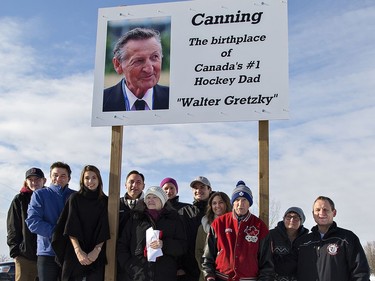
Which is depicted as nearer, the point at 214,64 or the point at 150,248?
the point at 150,248

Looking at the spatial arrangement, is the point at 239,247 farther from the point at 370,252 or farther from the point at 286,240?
the point at 370,252

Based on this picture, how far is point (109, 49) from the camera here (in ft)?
19.8

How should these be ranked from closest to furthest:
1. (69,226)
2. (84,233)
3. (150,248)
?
(150,248), (69,226), (84,233)

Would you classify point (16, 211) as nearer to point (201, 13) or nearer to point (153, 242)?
point (153, 242)

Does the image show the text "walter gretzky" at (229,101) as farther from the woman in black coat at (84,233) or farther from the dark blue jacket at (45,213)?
the dark blue jacket at (45,213)

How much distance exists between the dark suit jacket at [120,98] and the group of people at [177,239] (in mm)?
842

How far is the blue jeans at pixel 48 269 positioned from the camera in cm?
526

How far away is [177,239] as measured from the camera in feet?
16.9

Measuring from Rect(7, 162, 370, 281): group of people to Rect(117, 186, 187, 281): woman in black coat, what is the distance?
0.03 ft

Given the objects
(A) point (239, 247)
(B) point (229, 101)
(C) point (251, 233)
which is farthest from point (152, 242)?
(B) point (229, 101)

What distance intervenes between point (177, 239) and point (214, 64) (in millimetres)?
2051

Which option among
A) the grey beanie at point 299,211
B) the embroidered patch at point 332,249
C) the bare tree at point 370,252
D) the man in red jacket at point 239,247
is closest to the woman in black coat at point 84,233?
the man in red jacket at point 239,247

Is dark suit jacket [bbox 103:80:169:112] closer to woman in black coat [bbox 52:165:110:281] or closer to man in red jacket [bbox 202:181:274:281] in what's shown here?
woman in black coat [bbox 52:165:110:281]

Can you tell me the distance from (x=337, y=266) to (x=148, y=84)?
2.96 m
